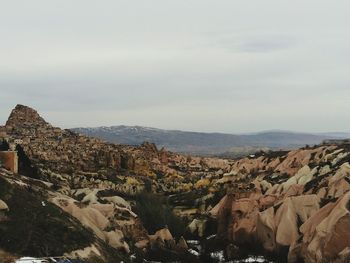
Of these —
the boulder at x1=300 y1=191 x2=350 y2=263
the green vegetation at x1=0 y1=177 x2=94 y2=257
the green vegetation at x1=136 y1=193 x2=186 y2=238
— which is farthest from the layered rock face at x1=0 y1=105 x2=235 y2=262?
the boulder at x1=300 y1=191 x2=350 y2=263

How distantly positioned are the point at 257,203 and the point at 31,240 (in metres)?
48.5

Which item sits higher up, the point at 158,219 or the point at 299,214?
the point at 299,214

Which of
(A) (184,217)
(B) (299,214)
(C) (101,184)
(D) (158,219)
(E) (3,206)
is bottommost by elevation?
(A) (184,217)

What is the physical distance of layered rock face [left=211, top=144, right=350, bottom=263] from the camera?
5794 centimetres

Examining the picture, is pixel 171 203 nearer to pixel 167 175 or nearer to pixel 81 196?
pixel 81 196

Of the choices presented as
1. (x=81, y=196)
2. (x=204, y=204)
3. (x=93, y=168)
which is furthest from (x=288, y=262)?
(x=93, y=168)

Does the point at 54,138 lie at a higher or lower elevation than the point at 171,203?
higher

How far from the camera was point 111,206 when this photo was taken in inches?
2788

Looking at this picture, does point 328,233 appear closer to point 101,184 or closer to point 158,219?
point 158,219

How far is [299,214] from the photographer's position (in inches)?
2798

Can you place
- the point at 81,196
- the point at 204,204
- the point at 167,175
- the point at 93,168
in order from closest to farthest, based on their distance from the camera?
the point at 81,196 < the point at 204,204 < the point at 93,168 < the point at 167,175

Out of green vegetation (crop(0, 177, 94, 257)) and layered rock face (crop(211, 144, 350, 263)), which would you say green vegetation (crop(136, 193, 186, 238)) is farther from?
green vegetation (crop(0, 177, 94, 257))

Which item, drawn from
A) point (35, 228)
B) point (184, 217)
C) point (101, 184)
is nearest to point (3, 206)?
point (35, 228)

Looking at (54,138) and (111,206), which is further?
(54,138)
